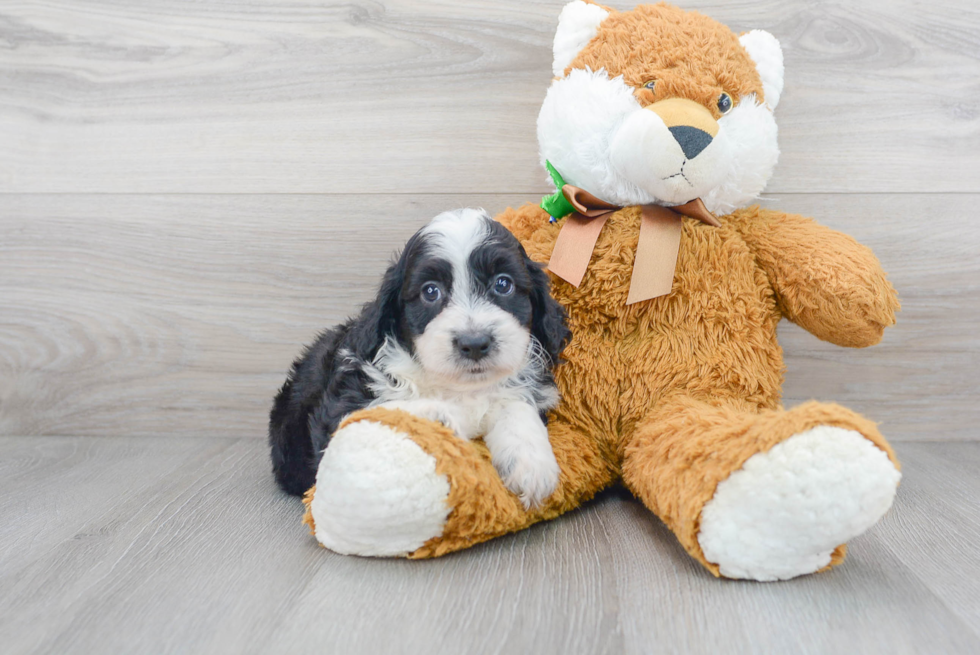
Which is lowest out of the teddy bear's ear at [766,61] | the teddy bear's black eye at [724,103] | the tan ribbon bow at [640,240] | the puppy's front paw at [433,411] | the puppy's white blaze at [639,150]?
the puppy's front paw at [433,411]

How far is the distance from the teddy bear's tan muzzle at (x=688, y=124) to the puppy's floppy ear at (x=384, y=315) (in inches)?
21.4

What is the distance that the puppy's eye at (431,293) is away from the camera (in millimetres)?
1331

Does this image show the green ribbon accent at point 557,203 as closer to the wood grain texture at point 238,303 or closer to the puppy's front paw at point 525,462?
the wood grain texture at point 238,303

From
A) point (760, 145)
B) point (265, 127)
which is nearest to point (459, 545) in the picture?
point (760, 145)

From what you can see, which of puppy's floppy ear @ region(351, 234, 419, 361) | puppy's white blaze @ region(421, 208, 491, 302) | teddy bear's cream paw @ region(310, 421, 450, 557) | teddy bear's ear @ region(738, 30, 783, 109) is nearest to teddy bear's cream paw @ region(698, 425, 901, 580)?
teddy bear's cream paw @ region(310, 421, 450, 557)

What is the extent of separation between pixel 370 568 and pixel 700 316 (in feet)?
2.72

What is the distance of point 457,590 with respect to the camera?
111 cm

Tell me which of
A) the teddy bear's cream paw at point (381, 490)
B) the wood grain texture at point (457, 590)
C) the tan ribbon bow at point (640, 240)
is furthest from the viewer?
the tan ribbon bow at point (640, 240)

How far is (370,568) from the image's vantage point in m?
1.19

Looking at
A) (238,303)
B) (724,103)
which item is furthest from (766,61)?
(238,303)

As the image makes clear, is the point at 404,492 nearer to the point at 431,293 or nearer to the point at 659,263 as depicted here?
the point at 431,293

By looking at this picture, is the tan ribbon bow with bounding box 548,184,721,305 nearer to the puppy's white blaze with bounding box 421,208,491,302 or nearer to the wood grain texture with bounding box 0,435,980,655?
the puppy's white blaze with bounding box 421,208,491,302

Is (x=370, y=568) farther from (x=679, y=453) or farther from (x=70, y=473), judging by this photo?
(x=70, y=473)

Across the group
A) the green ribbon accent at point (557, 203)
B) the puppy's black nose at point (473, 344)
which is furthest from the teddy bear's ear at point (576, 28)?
the puppy's black nose at point (473, 344)
